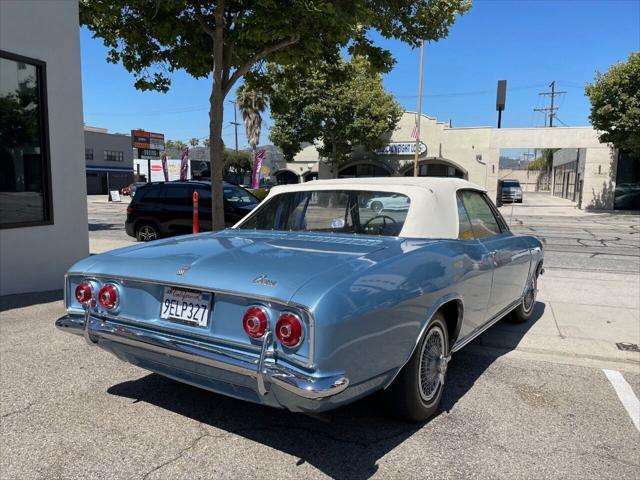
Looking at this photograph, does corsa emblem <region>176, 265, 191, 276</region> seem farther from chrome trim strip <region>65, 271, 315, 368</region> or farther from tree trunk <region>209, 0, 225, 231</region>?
tree trunk <region>209, 0, 225, 231</region>

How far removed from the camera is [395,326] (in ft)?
9.02

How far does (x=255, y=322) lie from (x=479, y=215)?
2663 mm

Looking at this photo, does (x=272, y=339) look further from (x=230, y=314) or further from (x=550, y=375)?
(x=550, y=375)

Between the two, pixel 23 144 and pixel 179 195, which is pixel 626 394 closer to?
pixel 23 144

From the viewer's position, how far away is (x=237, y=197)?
12.6m

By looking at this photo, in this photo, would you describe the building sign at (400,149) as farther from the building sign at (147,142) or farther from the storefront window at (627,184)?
the building sign at (147,142)

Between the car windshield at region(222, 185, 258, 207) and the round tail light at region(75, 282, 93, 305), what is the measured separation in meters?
9.16

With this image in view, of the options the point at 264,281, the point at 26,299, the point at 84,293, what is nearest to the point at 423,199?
the point at 264,281

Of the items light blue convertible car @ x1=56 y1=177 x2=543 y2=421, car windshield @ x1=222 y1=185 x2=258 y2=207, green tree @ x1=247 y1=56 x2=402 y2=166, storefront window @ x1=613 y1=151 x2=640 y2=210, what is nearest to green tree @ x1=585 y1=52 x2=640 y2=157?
storefront window @ x1=613 y1=151 x2=640 y2=210

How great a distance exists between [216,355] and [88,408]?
1.45 meters

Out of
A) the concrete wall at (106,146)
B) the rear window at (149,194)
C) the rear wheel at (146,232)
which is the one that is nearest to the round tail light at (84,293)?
the rear wheel at (146,232)

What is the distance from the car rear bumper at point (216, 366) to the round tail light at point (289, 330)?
8 cm

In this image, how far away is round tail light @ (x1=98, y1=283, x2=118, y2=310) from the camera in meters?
3.07

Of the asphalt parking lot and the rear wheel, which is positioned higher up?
the rear wheel
